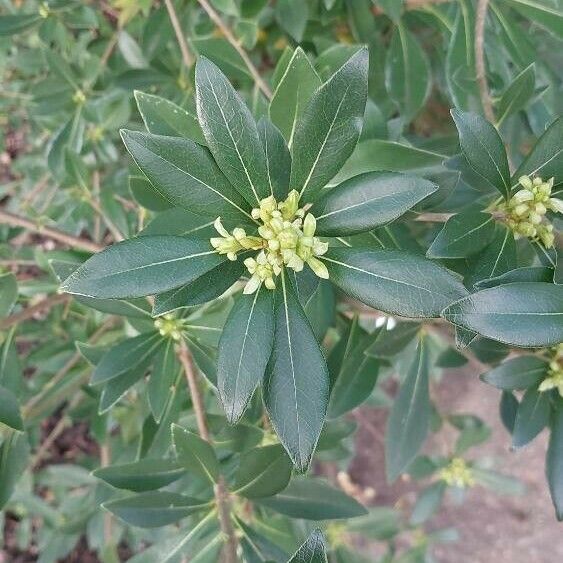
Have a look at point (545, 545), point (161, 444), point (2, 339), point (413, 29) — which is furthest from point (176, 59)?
point (545, 545)

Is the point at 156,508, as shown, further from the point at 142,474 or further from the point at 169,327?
the point at 169,327

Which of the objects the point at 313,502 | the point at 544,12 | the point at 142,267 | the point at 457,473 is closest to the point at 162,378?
the point at 313,502

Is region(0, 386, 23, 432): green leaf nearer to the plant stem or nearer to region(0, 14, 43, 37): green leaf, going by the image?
the plant stem

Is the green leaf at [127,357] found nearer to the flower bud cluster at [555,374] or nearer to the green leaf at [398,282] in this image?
the green leaf at [398,282]

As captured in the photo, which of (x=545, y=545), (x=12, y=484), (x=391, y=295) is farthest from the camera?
(x=545, y=545)

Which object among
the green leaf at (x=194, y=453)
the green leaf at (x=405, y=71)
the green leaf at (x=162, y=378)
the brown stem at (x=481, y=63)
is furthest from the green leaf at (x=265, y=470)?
the green leaf at (x=405, y=71)

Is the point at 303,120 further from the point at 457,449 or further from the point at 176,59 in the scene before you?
the point at 457,449
